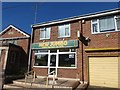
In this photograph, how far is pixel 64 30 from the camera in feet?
51.7

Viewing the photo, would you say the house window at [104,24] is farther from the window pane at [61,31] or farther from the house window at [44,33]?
the house window at [44,33]

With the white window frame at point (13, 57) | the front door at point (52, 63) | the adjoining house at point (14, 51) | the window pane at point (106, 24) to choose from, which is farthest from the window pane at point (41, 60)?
the window pane at point (106, 24)

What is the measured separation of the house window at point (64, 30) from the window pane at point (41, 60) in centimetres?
266

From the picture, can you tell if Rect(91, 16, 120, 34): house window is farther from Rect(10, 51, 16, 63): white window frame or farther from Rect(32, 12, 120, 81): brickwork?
Rect(10, 51, 16, 63): white window frame

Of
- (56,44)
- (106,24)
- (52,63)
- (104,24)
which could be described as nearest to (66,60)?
(52,63)

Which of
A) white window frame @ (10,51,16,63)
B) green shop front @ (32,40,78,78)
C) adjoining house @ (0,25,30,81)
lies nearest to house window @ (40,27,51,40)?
green shop front @ (32,40,78,78)

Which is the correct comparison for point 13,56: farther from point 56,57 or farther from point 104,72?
point 104,72

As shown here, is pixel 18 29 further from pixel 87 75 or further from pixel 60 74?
pixel 87 75

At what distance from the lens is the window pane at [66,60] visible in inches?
573

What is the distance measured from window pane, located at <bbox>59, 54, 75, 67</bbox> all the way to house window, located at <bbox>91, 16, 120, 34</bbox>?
9.98 ft

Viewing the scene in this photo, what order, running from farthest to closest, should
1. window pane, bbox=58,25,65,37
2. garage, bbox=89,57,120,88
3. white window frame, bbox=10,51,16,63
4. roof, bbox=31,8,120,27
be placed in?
white window frame, bbox=10,51,16,63
window pane, bbox=58,25,65,37
roof, bbox=31,8,120,27
garage, bbox=89,57,120,88

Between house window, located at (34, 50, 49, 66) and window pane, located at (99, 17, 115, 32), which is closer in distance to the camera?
window pane, located at (99, 17, 115, 32)

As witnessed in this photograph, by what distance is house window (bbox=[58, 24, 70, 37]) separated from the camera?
611 inches

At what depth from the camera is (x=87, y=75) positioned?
13.4m
